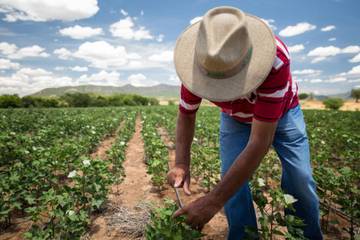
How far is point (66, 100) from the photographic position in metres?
58.7

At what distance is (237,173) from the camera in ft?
5.20

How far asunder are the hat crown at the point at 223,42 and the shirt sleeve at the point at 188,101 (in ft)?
1.84

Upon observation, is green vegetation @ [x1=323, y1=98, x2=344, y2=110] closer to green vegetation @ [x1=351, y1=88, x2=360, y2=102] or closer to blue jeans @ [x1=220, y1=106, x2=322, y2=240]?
green vegetation @ [x1=351, y1=88, x2=360, y2=102]

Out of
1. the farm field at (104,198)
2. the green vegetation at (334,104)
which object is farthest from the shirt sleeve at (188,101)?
the green vegetation at (334,104)

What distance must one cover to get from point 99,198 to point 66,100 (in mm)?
60128

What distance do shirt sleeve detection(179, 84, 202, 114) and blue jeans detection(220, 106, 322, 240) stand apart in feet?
1.25

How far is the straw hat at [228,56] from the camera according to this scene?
4.37 ft

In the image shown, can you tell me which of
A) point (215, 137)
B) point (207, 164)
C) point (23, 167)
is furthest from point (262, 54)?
point (215, 137)

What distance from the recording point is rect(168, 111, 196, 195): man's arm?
2.11 meters

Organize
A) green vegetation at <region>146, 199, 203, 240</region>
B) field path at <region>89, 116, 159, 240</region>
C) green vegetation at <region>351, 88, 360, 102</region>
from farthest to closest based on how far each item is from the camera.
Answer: green vegetation at <region>351, 88, 360, 102</region> < field path at <region>89, 116, 159, 240</region> < green vegetation at <region>146, 199, 203, 240</region>

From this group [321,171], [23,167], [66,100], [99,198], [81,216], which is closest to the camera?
[81,216]

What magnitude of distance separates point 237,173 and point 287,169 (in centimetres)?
78

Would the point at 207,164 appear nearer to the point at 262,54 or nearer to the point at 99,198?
the point at 99,198

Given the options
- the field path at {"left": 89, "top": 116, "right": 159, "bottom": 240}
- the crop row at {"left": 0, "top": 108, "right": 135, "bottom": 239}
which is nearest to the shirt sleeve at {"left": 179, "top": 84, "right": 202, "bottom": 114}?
the crop row at {"left": 0, "top": 108, "right": 135, "bottom": 239}
